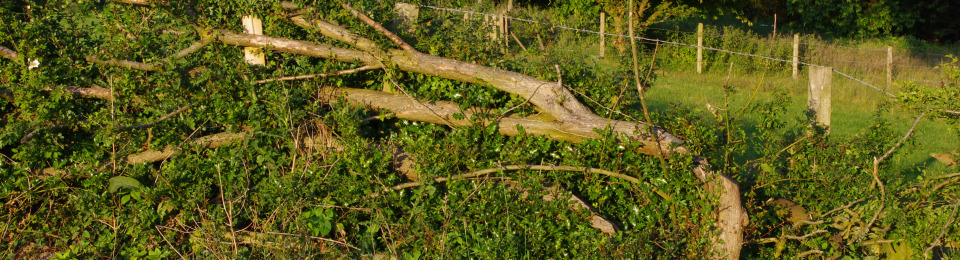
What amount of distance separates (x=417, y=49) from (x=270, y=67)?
50.0 inches

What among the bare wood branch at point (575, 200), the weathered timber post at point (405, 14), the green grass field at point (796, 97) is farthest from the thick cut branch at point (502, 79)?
the green grass field at point (796, 97)

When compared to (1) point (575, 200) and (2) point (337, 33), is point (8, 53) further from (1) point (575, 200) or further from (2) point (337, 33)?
(1) point (575, 200)

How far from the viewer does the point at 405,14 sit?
6.57 meters

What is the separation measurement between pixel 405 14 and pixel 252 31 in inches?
54.9

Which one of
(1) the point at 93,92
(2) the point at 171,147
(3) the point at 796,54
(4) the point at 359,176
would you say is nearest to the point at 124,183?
(2) the point at 171,147

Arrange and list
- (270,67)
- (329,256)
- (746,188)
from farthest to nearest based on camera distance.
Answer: (270,67)
(746,188)
(329,256)

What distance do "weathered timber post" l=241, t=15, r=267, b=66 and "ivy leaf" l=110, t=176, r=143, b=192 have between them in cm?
155

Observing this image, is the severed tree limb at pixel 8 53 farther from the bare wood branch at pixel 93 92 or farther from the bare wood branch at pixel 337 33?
the bare wood branch at pixel 337 33

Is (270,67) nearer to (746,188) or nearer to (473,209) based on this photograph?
(473,209)

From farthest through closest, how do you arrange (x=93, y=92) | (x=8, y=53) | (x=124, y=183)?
(x=8, y=53) → (x=93, y=92) → (x=124, y=183)

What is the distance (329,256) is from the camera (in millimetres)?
4605

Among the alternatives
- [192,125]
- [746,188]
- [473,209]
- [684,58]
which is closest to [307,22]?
[192,125]

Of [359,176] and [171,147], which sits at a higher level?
[171,147]

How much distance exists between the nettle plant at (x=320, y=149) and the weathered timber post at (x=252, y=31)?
0.20 ft
